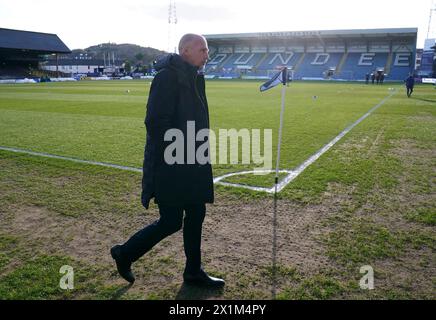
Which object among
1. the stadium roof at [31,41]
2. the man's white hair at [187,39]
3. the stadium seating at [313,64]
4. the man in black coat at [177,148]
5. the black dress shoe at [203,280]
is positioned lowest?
the black dress shoe at [203,280]

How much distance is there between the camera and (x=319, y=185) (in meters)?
6.01

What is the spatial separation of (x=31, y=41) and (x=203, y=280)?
240 feet

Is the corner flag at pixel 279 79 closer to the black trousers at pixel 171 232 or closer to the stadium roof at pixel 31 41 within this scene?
the black trousers at pixel 171 232

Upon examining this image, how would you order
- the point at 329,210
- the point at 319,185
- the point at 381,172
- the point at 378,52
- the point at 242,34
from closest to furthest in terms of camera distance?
the point at 329,210
the point at 319,185
the point at 381,172
the point at 378,52
the point at 242,34

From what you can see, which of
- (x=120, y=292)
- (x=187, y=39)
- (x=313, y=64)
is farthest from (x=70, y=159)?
(x=313, y=64)

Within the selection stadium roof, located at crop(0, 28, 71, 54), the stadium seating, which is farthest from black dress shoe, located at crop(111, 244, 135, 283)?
stadium roof, located at crop(0, 28, 71, 54)

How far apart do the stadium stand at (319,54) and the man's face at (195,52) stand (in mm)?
57751

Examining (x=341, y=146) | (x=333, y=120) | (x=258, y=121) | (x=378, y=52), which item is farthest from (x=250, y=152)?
(x=378, y=52)

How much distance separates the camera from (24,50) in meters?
62.4

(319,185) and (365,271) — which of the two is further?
(319,185)

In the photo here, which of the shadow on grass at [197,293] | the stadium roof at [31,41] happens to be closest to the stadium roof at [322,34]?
the stadium roof at [31,41]

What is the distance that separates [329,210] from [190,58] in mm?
3150

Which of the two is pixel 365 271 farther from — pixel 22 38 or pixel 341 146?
pixel 22 38

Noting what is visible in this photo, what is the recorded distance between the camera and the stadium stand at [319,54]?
5734 cm
